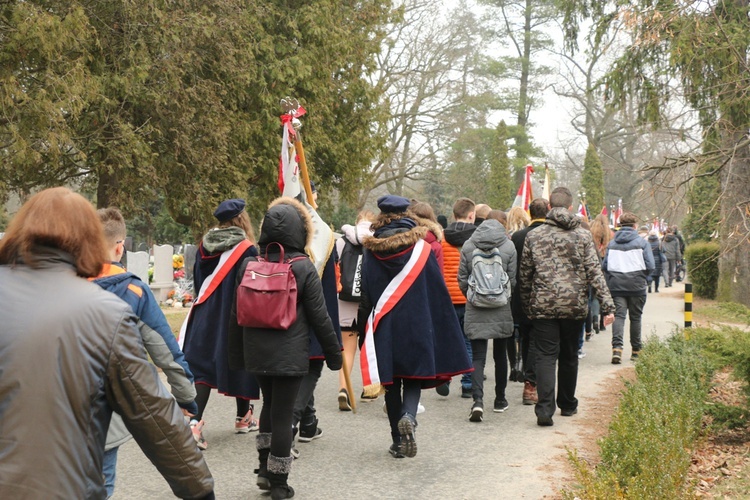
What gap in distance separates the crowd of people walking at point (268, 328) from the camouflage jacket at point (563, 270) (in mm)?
15

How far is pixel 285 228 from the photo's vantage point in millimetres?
5336

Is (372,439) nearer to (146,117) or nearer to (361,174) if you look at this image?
(146,117)

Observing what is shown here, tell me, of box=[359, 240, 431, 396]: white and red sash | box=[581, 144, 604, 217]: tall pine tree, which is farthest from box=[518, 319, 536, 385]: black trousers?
box=[581, 144, 604, 217]: tall pine tree

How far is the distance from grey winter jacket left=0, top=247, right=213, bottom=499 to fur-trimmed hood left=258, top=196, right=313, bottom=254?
271 cm

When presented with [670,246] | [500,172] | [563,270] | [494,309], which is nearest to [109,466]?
[563,270]

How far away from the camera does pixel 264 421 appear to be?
5613mm

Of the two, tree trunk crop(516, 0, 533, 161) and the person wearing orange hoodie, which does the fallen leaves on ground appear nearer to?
the person wearing orange hoodie

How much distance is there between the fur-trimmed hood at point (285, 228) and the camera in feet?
17.5

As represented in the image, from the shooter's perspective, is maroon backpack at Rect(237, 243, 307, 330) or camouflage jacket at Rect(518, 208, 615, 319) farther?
camouflage jacket at Rect(518, 208, 615, 319)

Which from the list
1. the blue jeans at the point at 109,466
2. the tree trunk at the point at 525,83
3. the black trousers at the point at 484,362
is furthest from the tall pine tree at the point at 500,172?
the blue jeans at the point at 109,466

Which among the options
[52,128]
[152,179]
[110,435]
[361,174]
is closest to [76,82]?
[52,128]

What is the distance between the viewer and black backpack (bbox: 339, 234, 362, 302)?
8.30 meters

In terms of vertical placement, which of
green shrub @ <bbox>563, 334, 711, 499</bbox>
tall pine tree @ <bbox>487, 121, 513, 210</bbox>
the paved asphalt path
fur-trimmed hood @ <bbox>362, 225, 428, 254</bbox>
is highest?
tall pine tree @ <bbox>487, 121, 513, 210</bbox>

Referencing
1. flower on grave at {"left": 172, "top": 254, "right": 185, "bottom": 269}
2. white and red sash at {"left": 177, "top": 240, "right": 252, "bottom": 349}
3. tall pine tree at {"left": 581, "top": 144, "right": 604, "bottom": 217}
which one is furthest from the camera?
tall pine tree at {"left": 581, "top": 144, "right": 604, "bottom": 217}
